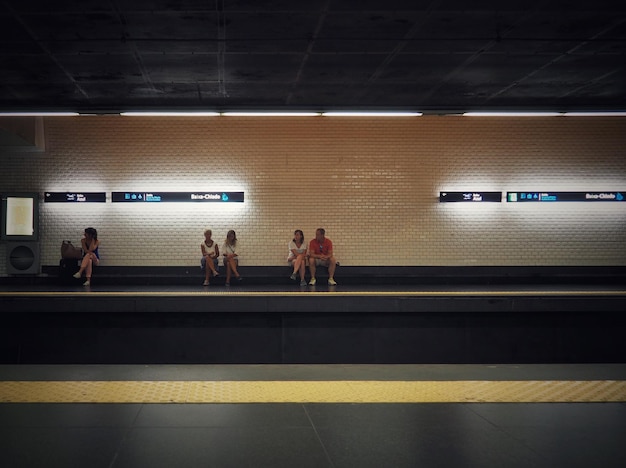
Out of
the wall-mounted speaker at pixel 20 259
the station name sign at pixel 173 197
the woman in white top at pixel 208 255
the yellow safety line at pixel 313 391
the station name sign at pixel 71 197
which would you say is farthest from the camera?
the station name sign at pixel 173 197

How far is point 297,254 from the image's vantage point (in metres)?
11.2

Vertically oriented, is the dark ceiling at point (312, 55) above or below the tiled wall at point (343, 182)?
above

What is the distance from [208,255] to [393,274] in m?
3.96

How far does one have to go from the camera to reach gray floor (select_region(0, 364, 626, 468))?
284 cm

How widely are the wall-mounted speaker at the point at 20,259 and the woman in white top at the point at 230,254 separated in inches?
159

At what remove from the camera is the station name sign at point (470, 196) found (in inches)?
470

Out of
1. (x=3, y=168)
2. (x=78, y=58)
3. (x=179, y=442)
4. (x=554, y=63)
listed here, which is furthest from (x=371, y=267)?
(x=179, y=442)

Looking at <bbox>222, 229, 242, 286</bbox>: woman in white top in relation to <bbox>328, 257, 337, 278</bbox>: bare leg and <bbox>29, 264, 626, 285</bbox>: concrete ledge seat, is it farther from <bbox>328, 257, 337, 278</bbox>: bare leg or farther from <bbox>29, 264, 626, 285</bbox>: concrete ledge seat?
<bbox>328, 257, 337, 278</bbox>: bare leg

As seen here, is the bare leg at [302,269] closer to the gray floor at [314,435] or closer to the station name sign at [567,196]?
the station name sign at [567,196]

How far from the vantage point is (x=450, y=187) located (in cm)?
1209

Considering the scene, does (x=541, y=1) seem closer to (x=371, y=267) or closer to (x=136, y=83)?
(x=136, y=83)

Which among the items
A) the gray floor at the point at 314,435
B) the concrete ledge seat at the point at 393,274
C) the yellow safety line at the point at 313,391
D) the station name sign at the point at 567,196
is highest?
the station name sign at the point at 567,196

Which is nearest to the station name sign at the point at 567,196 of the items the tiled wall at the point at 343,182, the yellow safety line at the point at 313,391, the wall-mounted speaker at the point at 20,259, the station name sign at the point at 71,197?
the tiled wall at the point at 343,182

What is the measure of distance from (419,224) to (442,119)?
94.4 inches
